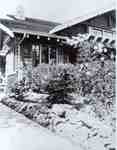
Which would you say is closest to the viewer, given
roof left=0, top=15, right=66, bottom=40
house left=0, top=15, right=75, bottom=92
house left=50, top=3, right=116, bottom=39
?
house left=50, top=3, right=116, bottom=39

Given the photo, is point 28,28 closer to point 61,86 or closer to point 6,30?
point 6,30

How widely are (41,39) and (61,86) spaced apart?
0.59 metres

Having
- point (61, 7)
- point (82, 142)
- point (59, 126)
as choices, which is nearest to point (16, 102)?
point (59, 126)

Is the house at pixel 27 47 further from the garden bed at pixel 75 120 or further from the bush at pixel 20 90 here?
the garden bed at pixel 75 120

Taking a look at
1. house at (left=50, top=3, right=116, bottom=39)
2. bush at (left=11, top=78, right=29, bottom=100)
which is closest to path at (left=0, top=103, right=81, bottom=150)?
bush at (left=11, top=78, right=29, bottom=100)

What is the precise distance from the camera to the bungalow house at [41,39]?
134 centimetres

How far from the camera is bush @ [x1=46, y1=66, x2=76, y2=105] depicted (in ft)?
4.21

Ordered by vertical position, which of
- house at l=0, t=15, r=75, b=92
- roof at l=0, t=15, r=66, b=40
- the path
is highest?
roof at l=0, t=15, r=66, b=40

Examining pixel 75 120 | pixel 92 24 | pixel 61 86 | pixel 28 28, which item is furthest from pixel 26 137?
pixel 28 28

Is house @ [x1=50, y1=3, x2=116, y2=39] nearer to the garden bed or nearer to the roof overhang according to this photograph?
the roof overhang

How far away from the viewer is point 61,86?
1.34 m

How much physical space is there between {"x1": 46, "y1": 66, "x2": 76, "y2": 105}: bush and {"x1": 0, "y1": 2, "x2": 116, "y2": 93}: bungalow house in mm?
86

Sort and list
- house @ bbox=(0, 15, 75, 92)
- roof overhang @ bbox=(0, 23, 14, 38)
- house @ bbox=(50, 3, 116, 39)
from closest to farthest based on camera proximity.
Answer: house @ bbox=(50, 3, 116, 39) < house @ bbox=(0, 15, 75, 92) < roof overhang @ bbox=(0, 23, 14, 38)

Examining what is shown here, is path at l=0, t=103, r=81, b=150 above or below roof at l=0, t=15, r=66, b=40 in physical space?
below
